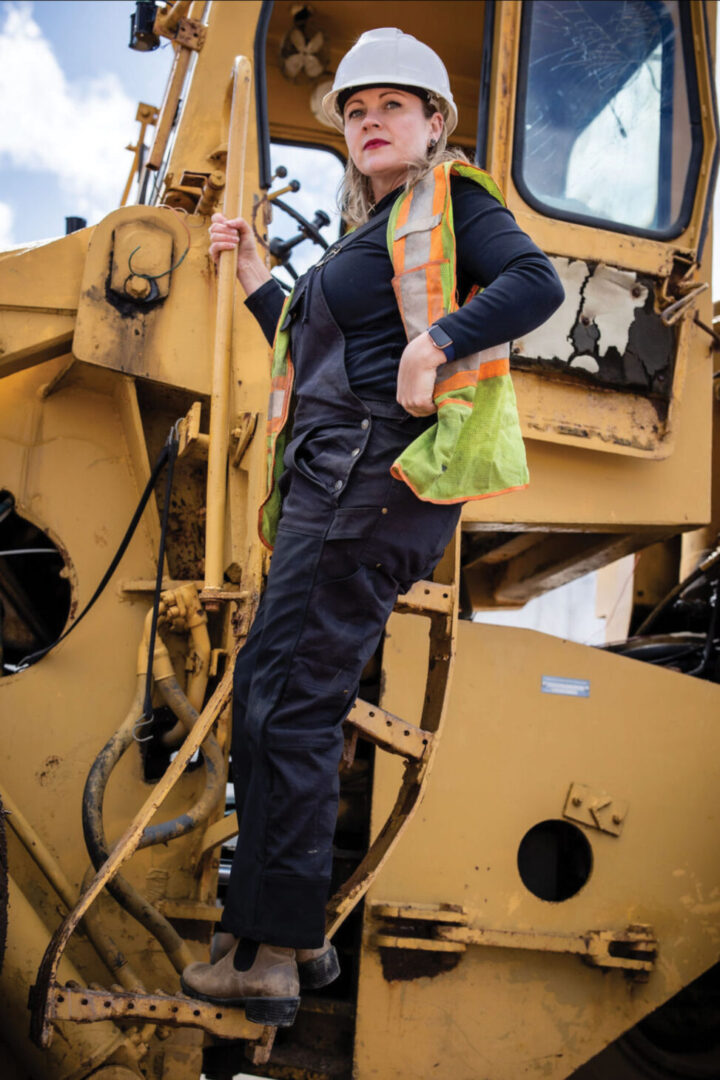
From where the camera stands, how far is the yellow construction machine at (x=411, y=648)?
2.49 m

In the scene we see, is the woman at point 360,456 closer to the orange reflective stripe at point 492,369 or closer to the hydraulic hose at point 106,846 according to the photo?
the orange reflective stripe at point 492,369

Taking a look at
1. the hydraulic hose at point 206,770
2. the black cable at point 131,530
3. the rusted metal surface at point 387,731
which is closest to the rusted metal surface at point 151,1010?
the hydraulic hose at point 206,770

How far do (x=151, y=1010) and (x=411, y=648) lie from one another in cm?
127

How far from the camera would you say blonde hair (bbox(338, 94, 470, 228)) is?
6.73 ft

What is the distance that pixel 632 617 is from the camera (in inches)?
179

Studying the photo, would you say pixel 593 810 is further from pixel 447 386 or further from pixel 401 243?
pixel 401 243

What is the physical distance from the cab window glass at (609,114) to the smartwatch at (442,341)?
1.52 m

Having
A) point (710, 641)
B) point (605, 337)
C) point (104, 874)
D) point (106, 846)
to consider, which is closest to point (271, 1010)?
point (104, 874)

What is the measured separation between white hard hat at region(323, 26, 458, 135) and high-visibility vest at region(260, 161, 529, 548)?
0.20 metres

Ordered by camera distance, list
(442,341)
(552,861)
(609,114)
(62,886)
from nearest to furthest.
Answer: (442,341)
(62,886)
(552,861)
(609,114)

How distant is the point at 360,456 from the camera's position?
1908mm

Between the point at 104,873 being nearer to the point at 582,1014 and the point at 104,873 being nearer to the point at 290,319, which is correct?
the point at 290,319


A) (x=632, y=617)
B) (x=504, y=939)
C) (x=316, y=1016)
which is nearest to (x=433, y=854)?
(x=504, y=939)

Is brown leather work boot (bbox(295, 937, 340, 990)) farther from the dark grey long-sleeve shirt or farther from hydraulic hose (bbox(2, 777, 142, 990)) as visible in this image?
the dark grey long-sleeve shirt
